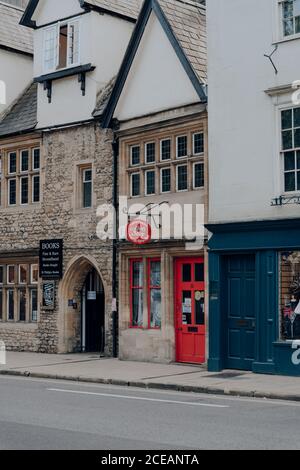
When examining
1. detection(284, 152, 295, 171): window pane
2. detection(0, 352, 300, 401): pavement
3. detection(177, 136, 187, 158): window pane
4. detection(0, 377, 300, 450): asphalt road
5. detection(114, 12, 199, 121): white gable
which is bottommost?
detection(0, 377, 300, 450): asphalt road

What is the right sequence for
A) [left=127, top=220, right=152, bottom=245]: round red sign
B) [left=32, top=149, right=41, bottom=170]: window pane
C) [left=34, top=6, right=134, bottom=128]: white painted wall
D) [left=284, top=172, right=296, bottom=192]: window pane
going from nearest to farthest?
[left=284, top=172, right=296, bottom=192]: window pane < [left=127, top=220, right=152, bottom=245]: round red sign < [left=34, top=6, right=134, bottom=128]: white painted wall < [left=32, top=149, right=41, bottom=170]: window pane

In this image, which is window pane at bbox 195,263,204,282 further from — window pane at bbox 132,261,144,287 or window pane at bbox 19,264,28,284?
window pane at bbox 19,264,28,284

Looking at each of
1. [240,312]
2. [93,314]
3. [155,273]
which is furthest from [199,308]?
[93,314]

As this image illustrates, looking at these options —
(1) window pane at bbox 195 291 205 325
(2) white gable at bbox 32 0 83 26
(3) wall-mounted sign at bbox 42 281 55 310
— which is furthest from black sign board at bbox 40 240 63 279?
(2) white gable at bbox 32 0 83 26

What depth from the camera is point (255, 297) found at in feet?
59.0

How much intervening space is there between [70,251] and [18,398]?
906 cm

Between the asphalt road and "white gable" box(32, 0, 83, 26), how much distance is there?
39.3ft

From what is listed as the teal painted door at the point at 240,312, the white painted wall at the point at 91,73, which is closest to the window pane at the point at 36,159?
the white painted wall at the point at 91,73

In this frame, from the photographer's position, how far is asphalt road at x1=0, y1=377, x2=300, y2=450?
976cm

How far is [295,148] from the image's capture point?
17.5 metres

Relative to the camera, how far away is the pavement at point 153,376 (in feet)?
50.8

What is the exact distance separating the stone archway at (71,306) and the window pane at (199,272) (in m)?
4.11

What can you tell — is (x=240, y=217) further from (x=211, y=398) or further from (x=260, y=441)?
(x=260, y=441)
